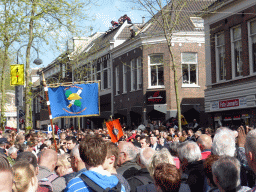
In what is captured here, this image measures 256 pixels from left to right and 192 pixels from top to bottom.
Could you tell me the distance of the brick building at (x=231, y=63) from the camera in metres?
21.0

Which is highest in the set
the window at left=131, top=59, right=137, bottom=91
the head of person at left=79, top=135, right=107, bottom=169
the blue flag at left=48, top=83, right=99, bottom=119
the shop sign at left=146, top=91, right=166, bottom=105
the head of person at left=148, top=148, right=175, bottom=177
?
the window at left=131, top=59, right=137, bottom=91

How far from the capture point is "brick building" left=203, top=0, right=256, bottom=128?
2100 centimetres

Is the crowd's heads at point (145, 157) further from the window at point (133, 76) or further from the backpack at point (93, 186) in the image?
the window at point (133, 76)

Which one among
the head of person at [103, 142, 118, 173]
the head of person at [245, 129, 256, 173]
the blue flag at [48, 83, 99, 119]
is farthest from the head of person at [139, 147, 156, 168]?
the blue flag at [48, 83, 99, 119]

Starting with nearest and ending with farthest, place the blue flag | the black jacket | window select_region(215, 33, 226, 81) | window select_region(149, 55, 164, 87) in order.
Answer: the black jacket < the blue flag < window select_region(215, 33, 226, 81) < window select_region(149, 55, 164, 87)

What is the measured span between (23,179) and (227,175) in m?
1.75

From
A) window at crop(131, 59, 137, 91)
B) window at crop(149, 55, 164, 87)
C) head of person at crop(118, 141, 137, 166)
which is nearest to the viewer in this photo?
head of person at crop(118, 141, 137, 166)

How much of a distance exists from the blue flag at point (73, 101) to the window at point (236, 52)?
483 inches

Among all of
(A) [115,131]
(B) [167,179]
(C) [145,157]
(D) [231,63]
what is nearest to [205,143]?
(C) [145,157]

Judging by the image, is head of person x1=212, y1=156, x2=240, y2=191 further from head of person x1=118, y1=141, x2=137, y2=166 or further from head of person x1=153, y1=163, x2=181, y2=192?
head of person x1=118, y1=141, x2=137, y2=166

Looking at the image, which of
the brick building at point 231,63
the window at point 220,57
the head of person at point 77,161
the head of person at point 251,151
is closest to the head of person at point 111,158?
the head of person at point 77,161

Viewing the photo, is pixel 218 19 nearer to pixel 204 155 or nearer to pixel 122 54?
pixel 122 54

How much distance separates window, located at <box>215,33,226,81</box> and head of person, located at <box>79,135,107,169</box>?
20530mm

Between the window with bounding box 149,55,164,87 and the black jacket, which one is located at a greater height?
the window with bounding box 149,55,164,87
